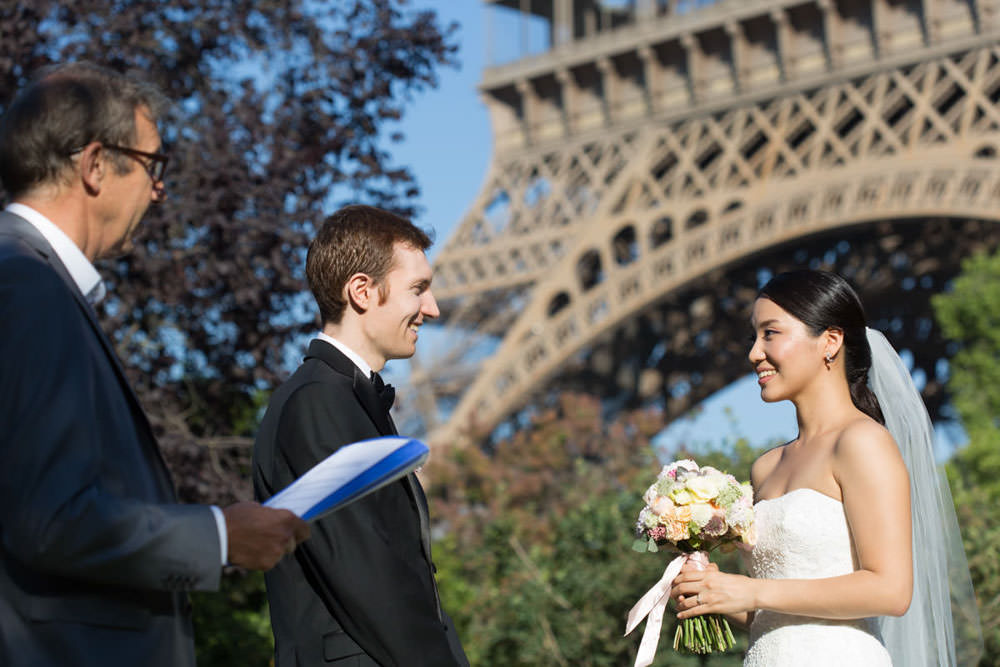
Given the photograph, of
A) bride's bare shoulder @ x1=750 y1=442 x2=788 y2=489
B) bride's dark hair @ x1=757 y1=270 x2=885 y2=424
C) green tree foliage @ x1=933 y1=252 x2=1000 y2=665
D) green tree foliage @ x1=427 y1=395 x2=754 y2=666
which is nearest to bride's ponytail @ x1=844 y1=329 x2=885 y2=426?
bride's dark hair @ x1=757 y1=270 x2=885 y2=424

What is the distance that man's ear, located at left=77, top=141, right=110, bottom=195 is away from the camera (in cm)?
230

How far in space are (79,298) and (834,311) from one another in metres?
2.19

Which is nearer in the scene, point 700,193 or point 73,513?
point 73,513

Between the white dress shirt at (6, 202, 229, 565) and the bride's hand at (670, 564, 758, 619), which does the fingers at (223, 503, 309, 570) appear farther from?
the bride's hand at (670, 564, 758, 619)

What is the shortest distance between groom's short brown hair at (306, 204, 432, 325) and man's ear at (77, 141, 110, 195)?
0.95 metres

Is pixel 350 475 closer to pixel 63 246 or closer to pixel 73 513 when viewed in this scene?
pixel 73 513

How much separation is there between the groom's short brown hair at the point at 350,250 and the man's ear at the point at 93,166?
0.95 metres

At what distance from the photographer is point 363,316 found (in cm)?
324

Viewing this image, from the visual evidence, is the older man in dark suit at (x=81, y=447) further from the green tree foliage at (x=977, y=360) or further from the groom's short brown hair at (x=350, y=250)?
the green tree foliage at (x=977, y=360)

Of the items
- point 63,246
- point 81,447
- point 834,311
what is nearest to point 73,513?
point 81,447

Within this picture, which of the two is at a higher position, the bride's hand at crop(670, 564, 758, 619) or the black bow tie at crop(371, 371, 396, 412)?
the black bow tie at crop(371, 371, 396, 412)

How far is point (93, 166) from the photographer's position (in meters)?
2.31

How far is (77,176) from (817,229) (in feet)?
59.2

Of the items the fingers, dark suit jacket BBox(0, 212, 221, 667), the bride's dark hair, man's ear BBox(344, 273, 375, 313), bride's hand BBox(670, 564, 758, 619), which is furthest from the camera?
the bride's dark hair
